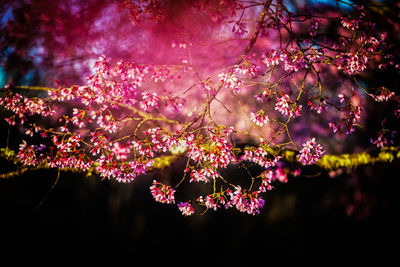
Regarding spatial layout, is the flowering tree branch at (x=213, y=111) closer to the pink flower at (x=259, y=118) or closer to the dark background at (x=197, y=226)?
the pink flower at (x=259, y=118)

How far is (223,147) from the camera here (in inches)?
73.0

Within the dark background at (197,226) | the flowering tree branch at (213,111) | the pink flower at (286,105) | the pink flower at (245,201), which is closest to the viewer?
the pink flower at (286,105)

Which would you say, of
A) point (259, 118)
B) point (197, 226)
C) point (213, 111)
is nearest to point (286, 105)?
point (259, 118)

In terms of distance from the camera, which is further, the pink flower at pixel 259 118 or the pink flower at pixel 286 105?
the pink flower at pixel 259 118

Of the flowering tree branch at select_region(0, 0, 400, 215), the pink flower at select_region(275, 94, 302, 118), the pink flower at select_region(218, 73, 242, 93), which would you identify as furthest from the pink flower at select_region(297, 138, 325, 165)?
the pink flower at select_region(218, 73, 242, 93)

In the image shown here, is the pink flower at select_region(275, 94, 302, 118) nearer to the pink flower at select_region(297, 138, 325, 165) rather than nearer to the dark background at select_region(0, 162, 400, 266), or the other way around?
the pink flower at select_region(297, 138, 325, 165)

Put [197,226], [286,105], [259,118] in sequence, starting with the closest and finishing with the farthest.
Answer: [286,105]
[259,118]
[197,226]

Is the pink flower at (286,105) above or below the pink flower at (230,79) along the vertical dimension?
below

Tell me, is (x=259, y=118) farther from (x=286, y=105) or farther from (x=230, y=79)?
(x=230, y=79)

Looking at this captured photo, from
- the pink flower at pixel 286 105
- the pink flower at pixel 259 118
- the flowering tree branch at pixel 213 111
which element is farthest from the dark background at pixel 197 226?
the pink flower at pixel 286 105

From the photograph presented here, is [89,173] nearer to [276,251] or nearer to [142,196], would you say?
[142,196]

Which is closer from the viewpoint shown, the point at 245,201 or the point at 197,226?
the point at 245,201

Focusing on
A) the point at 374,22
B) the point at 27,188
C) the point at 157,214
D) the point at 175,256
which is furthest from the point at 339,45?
the point at 27,188

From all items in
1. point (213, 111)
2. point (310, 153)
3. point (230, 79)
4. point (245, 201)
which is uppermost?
point (230, 79)
